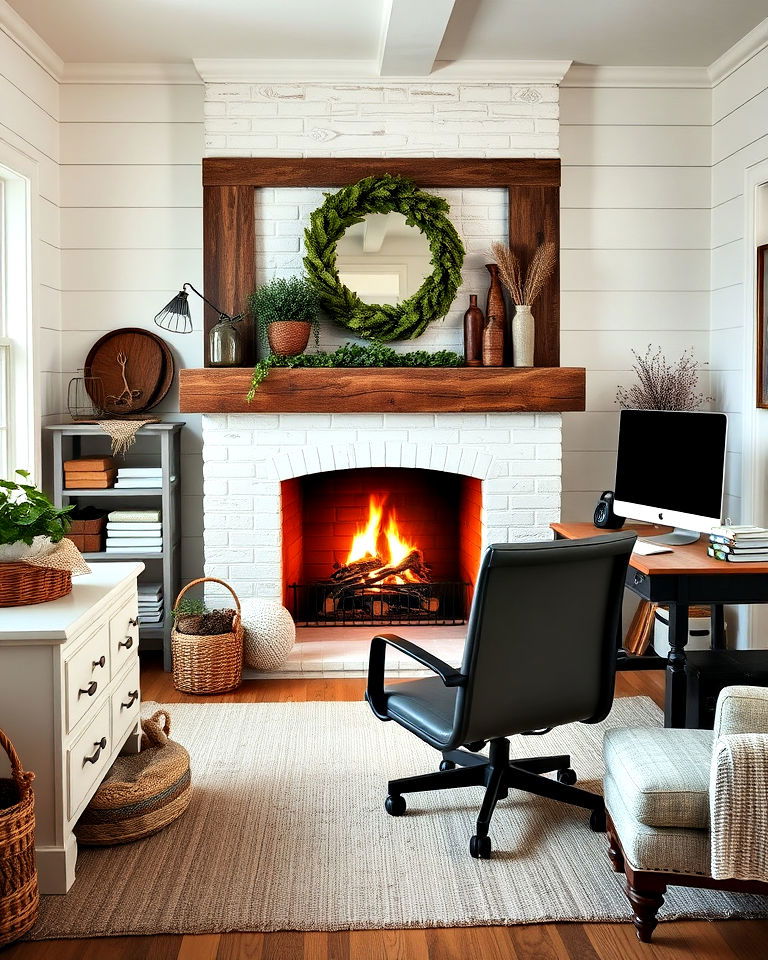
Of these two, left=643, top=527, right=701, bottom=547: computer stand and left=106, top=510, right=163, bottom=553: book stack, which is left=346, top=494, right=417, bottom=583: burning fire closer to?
left=106, top=510, right=163, bottom=553: book stack

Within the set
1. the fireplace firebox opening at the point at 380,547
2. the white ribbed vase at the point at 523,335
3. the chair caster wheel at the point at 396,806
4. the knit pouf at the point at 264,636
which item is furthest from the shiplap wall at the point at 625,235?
the chair caster wheel at the point at 396,806

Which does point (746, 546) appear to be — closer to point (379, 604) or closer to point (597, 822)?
point (597, 822)

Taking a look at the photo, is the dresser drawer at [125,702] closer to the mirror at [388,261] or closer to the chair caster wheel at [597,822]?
the chair caster wheel at [597,822]

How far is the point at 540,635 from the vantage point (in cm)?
256

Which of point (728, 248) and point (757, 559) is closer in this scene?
point (757, 559)

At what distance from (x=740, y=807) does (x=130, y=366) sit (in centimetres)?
363

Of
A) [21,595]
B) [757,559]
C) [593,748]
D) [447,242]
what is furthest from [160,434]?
[757,559]

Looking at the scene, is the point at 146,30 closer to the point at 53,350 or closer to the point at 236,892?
the point at 53,350

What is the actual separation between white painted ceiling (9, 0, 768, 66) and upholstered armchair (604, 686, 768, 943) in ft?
9.29

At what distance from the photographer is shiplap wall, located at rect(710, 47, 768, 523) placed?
4.20 metres

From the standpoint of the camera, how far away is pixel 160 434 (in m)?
4.49

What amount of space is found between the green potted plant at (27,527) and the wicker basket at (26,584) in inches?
1.5

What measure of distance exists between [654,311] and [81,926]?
12.5 feet

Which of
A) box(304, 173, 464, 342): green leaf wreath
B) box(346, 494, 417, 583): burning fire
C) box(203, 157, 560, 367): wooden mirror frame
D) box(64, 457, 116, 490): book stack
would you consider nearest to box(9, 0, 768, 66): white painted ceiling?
box(203, 157, 560, 367): wooden mirror frame
